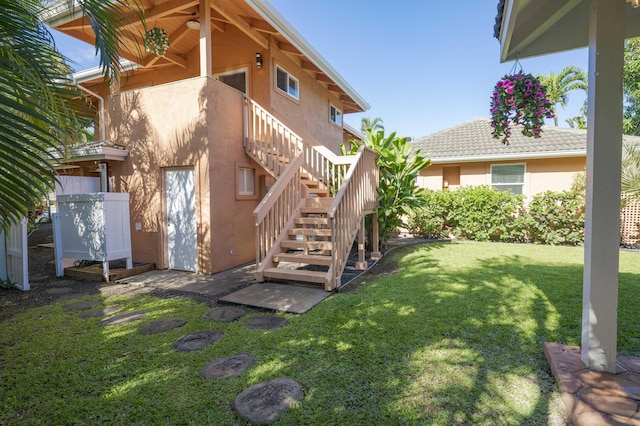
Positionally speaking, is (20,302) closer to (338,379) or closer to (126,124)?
(126,124)

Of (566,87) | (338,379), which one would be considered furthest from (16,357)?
(566,87)

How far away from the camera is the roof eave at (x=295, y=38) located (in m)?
6.47

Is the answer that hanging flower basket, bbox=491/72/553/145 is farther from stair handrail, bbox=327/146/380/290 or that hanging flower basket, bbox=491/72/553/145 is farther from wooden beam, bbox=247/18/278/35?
wooden beam, bbox=247/18/278/35

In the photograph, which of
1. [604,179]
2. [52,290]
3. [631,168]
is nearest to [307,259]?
[604,179]

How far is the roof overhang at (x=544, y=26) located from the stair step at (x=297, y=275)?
12.9 feet

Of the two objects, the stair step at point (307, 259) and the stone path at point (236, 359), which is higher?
the stair step at point (307, 259)

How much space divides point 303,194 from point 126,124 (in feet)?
14.8

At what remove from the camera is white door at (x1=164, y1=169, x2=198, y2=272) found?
264 inches

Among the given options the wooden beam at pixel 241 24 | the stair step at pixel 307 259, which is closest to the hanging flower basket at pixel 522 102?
the stair step at pixel 307 259

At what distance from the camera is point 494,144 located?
12.1 metres

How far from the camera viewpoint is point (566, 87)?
22.1 metres

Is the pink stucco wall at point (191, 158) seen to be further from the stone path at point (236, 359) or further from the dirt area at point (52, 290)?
the stone path at point (236, 359)

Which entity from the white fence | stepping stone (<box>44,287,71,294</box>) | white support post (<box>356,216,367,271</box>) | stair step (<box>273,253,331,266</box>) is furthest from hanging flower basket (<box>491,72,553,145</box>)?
the white fence

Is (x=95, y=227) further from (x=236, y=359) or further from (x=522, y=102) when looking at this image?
(x=522, y=102)
